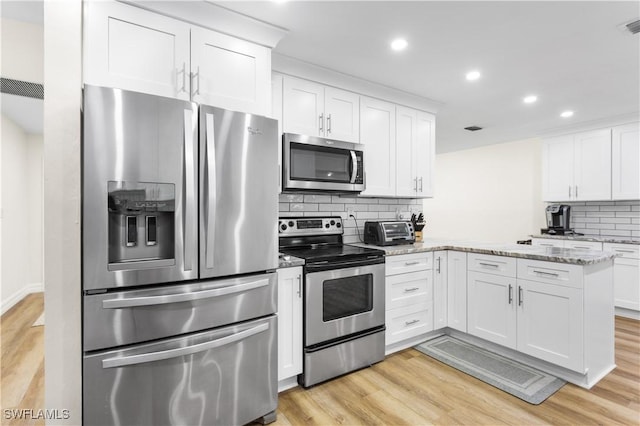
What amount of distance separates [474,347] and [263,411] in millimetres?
2036

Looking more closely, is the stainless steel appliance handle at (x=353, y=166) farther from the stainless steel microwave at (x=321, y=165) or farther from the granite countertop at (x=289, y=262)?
the granite countertop at (x=289, y=262)

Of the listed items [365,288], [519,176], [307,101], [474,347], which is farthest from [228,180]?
[519,176]

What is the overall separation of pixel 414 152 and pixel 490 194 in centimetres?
320

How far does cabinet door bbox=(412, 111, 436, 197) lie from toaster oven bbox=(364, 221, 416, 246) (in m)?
0.49

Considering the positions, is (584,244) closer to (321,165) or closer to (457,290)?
(457,290)

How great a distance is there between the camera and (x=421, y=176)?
352 cm

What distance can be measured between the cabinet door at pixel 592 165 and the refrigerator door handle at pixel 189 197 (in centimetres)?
508

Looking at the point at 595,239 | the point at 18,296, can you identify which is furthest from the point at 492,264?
the point at 18,296

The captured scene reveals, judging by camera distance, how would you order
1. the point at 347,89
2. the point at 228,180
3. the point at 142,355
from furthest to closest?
1. the point at 347,89
2. the point at 228,180
3. the point at 142,355

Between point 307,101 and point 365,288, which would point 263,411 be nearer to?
point 365,288

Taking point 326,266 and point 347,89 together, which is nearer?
point 326,266

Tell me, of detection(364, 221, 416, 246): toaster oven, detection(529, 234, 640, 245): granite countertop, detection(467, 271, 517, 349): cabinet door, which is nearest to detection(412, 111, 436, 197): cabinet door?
detection(364, 221, 416, 246): toaster oven

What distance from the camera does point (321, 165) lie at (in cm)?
263

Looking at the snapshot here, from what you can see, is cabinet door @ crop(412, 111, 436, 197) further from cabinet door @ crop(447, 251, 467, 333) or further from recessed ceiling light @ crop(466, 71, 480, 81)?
cabinet door @ crop(447, 251, 467, 333)
